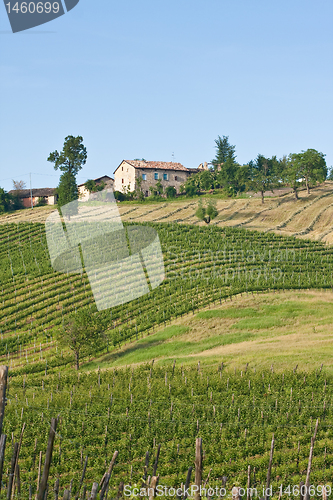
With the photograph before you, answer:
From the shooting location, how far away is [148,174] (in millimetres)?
97250

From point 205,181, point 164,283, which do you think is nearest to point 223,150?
point 205,181

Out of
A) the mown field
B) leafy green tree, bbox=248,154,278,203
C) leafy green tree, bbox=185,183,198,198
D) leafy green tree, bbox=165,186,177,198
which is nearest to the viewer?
the mown field

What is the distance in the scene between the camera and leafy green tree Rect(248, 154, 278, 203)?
269ft

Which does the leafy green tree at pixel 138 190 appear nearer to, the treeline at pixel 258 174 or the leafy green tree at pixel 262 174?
the treeline at pixel 258 174

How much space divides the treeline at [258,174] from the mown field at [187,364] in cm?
2530

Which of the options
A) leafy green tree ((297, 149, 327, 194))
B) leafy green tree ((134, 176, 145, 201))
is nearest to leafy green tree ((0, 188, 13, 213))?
leafy green tree ((134, 176, 145, 201))

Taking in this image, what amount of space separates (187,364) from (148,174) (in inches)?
2851

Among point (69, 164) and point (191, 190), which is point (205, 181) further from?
point (69, 164)

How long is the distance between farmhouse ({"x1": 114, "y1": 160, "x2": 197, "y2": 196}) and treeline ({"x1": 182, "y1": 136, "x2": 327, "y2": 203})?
284 centimetres

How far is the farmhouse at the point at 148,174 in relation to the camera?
96.4 m

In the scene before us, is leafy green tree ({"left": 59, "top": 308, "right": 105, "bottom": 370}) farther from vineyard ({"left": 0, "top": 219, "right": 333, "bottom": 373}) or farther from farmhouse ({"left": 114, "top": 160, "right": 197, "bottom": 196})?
farmhouse ({"left": 114, "top": 160, "right": 197, "bottom": 196})

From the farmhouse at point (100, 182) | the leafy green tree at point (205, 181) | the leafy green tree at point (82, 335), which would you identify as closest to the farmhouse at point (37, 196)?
the farmhouse at point (100, 182)

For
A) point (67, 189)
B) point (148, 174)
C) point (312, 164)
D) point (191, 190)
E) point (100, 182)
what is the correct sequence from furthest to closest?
point (100, 182), point (148, 174), point (191, 190), point (312, 164), point (67, 189)

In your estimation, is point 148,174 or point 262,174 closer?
point 262,174
